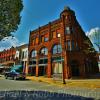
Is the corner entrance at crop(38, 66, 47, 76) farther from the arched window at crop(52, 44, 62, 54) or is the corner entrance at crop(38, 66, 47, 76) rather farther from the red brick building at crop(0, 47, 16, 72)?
the red brick building at crop(0, 47, 16, 72)

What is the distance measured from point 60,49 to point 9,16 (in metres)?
28.9

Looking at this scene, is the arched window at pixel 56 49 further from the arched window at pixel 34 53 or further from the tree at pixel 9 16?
the tree at pixel 9 16

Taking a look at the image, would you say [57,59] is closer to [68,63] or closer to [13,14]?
[68,63]

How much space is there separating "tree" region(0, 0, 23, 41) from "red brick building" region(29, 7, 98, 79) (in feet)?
71.8

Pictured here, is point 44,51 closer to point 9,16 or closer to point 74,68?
point 74,68

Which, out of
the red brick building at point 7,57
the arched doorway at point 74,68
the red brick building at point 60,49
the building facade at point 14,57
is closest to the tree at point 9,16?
the red brick building at point 60,49

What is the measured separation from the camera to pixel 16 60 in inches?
2357

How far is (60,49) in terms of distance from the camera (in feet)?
143

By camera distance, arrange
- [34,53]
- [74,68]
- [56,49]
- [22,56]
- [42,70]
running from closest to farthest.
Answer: [74,68] < [56,49] < [42,70] < [34,53] < [22,56]

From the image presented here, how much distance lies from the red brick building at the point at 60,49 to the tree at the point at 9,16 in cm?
2188

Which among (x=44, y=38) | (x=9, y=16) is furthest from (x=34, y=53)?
(x=9, y=16)

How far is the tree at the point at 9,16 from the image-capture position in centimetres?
1483

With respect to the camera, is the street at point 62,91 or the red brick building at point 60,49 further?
the red brick building at point 60,49

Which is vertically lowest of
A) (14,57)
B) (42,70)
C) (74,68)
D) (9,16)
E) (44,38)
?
(42,70)
